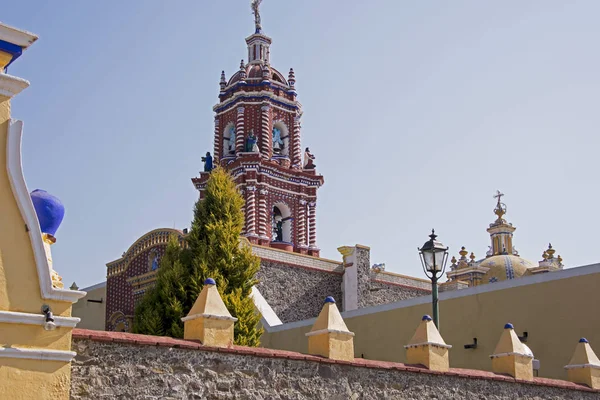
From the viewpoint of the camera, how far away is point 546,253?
5569 cm

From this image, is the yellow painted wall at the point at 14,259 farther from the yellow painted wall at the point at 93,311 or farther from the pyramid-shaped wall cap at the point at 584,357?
the yellow painted wall at the point at 93,311

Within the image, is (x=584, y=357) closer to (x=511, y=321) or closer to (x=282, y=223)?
(x=511, y=321)

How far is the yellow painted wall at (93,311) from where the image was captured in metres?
29.6

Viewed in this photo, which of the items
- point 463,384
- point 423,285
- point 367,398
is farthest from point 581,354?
point 423,285

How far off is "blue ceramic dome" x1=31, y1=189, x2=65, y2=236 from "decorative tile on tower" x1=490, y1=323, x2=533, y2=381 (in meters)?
8.17

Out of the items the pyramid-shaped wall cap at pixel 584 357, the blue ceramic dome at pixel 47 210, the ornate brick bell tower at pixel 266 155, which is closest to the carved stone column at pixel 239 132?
the ornate brick bell tower at pixel 266 155

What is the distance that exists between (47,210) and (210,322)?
254cm

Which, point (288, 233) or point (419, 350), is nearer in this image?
point (419, 350)

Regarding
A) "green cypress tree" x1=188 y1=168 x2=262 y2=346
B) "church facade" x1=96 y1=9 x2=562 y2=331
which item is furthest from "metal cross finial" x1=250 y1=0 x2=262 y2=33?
"green cypress tree" x1=188 y1=168 x2=262 y2=346

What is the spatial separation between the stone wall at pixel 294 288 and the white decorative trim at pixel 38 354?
1988 centimetres

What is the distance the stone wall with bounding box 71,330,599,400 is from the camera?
8617mm

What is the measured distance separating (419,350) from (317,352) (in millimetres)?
2010

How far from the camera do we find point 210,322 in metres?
9.73

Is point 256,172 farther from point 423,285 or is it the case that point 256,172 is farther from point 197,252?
point 197,252
